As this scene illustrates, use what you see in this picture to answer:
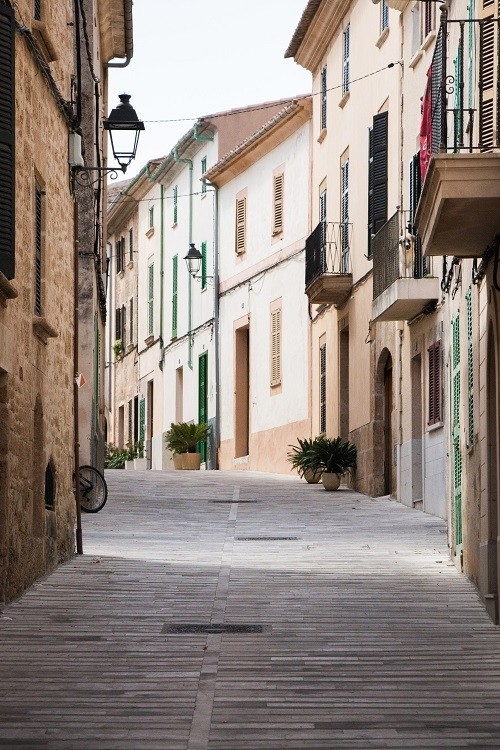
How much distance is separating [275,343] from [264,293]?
145cm

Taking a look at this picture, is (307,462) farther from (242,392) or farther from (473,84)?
(473,84)

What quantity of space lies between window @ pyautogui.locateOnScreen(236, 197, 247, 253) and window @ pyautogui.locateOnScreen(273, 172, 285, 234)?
7.36 feet

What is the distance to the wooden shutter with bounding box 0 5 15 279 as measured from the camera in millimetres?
10805

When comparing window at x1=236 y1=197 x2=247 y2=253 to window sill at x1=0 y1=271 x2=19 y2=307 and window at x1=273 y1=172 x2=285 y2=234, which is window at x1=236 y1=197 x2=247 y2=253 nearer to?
window at x1=273 y1=172 x2=285 y2=234

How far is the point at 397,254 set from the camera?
21.8 metres

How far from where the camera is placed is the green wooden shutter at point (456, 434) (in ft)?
46.8

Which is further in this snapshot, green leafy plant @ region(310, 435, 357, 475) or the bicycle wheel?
green leafy plant @ region(310, 435, 357, 475)

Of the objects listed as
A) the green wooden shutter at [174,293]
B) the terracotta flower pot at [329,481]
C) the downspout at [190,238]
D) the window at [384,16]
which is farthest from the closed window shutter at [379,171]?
the green wooden shutter at [174,293]

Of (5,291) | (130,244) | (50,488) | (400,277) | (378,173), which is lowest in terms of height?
(50,488)

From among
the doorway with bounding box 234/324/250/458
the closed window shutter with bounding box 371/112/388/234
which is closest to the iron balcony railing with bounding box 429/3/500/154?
the closed window shutter with bounding box 371/112/388/234

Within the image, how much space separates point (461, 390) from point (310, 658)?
17.4 feet

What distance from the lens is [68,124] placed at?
52.6ft

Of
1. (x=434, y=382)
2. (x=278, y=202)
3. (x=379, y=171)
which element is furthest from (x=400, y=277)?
(x=278, y=202)

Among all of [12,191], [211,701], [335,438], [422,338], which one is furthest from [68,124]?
[335,438]
